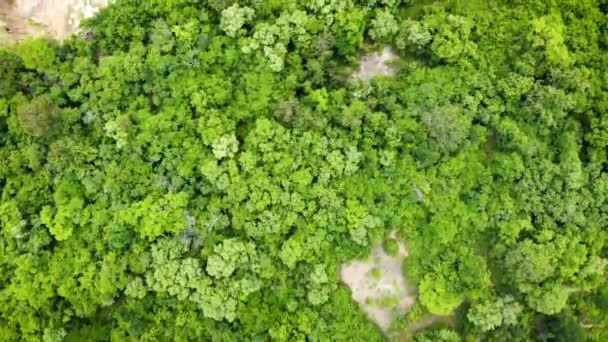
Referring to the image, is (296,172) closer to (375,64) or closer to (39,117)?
(375,64)

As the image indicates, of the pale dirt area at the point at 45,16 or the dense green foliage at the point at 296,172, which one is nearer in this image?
the dense green foliage at the point at 296,172

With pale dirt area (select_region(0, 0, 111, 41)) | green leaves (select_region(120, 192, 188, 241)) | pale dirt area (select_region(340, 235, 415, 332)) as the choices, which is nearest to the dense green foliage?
green leaves (select_region(120, 192, 188, 241))

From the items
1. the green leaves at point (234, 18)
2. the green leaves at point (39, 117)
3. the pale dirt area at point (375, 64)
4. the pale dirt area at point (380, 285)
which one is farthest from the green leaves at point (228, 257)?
the pale dirt area at point (375, 64)

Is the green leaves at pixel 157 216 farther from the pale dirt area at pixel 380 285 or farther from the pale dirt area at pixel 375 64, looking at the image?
the pale dirt area at pixel 375 64

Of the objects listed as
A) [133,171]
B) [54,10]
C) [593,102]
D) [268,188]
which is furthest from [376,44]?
[54,10]

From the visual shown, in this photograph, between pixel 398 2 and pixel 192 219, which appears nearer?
pixel 192 219

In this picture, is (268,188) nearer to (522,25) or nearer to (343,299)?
(343,299)

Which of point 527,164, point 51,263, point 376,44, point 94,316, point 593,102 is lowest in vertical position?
point 94,316
